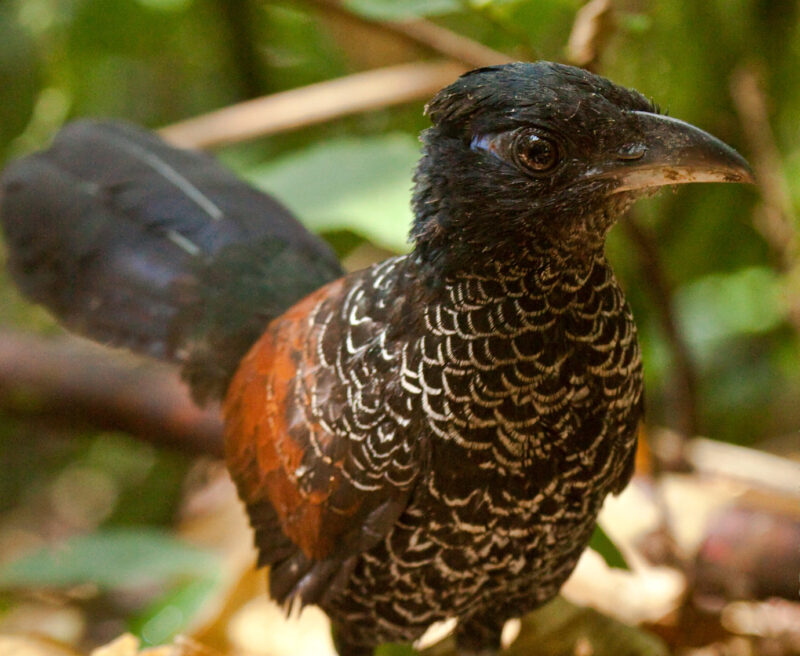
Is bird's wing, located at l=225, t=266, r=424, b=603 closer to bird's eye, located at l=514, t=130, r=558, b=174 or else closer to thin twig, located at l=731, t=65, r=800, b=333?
bird's eye, located at l=514, t=130, r=558, b=174

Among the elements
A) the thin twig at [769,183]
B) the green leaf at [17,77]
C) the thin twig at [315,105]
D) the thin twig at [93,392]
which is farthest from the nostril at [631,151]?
the green leaf at [17,77]

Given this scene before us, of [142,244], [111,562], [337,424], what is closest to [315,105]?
[142,244]

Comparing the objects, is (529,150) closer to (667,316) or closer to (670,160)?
(670,160)

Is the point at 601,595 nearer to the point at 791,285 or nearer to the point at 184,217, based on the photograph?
the point at 791,285

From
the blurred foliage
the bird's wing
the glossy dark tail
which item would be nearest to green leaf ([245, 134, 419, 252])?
the blurred foliage

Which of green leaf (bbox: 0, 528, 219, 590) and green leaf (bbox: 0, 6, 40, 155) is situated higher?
green leaf (bbox: 0, 6, 40, 155)

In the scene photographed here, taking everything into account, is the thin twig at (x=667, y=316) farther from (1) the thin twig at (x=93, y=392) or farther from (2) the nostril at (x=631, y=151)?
(1) the thin twig at (x=93, y=392)
